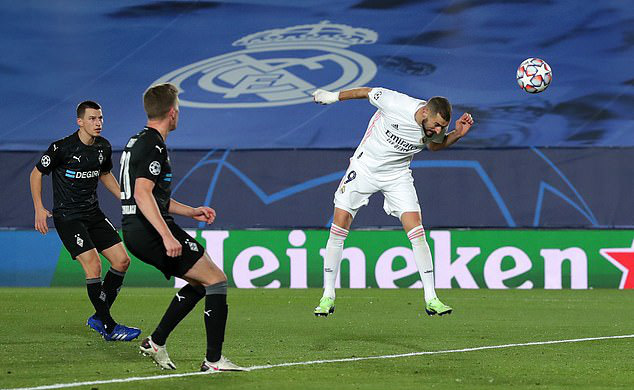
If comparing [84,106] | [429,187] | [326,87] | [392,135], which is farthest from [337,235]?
[326,87]

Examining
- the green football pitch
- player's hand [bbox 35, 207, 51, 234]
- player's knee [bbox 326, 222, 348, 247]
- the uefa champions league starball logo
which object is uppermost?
the uefa champions league starball logo

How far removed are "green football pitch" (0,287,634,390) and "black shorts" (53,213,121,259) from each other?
822 mm

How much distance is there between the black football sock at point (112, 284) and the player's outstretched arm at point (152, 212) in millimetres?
3080

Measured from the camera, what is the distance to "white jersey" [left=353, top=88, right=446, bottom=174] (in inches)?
401

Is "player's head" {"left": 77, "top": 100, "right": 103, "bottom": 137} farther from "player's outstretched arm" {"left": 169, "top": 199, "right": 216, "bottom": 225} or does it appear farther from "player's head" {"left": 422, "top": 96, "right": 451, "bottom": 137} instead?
"player's head" {"left": 422, "top": 96, "right": 451, "bottom": 137}

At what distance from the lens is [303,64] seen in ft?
70.1

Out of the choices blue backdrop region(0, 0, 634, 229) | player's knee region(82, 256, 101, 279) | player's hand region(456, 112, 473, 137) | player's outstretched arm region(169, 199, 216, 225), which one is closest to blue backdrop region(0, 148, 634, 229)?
blue backdrop region(0, 0, 634, 229)

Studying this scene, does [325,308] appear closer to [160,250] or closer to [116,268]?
[116,268]

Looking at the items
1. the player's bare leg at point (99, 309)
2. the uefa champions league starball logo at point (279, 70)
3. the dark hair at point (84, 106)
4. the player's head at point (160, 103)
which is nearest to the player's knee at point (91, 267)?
the player's bare leg at point (99, 309)

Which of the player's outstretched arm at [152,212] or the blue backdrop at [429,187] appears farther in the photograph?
the blue backdrop at [429,187]

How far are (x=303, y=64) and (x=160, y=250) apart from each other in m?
14.7

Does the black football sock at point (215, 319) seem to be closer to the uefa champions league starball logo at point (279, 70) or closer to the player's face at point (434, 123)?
the player's face at point (434, 123)

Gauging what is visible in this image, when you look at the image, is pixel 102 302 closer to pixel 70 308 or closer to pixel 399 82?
pixel 70 308

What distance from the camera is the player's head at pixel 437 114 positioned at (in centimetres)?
965
